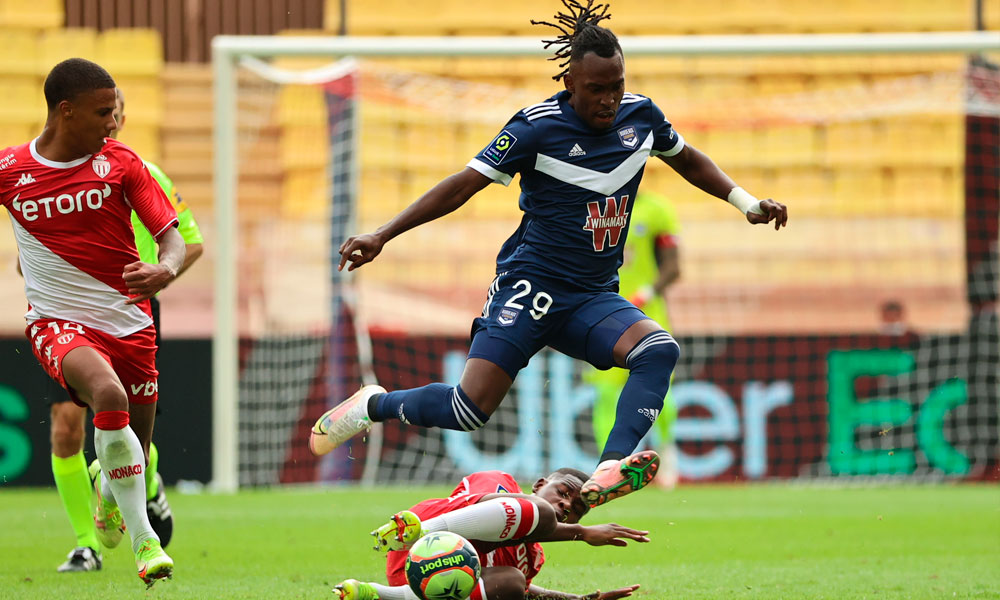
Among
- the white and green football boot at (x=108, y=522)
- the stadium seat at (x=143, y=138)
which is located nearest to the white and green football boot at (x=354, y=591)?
the white and green football boot at (x=108, y=522)

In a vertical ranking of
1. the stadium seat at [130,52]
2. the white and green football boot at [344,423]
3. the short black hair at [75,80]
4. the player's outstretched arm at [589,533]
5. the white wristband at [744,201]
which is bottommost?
the player's outstretched arm at [589,533]

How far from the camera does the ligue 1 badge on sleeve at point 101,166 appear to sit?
4988mm

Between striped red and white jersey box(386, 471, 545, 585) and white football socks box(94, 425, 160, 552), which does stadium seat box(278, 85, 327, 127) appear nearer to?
white football socks box(94, 425, 160, 552)

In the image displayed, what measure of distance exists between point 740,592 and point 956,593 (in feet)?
2.67

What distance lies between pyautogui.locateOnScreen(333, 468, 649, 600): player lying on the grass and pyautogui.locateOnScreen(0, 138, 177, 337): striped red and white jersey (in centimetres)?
157

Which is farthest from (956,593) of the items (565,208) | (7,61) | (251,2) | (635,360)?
(7,61)

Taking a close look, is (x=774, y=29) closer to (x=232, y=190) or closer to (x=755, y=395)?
(x=755, y=395)

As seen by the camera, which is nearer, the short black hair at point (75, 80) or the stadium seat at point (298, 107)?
the short black hair at point (75, 80)

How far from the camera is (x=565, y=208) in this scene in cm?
501

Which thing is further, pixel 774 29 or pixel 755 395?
pixel 774 29

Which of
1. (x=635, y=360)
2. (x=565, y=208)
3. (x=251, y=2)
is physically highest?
(x=251, y=2)

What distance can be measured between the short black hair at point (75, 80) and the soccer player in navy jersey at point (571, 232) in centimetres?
118

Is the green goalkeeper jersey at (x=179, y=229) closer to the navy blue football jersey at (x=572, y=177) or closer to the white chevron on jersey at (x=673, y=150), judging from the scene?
the navy blue football jersey at (x=572, y=177)

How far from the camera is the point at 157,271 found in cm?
466
